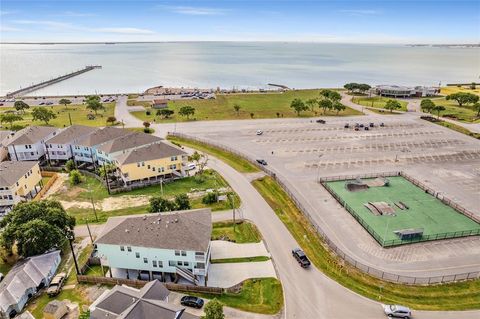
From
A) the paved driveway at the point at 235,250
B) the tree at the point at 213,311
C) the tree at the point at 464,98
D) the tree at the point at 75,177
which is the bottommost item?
the paved driveway at the point at 235,250

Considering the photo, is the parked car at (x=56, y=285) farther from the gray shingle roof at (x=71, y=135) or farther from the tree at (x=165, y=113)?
the tree at (x=165, y=113)

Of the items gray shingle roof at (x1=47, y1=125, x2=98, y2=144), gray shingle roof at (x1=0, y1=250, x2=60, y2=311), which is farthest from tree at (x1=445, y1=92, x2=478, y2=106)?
gray shingle roof at (x1=0, y1=250, x2=60, y2=311)

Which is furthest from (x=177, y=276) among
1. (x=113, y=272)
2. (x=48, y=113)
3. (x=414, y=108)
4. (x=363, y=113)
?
(x=414, y=108)

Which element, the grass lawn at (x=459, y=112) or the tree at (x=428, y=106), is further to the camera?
the tree at (x=428, y=106)

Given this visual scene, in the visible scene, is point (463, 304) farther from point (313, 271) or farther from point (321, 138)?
point (321, 138)

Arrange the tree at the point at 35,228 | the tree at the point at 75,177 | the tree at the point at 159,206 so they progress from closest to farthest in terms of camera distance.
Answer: the tree at the point at 35,228 < the tree at the point at 159,206 < the tree at the point at 75,177

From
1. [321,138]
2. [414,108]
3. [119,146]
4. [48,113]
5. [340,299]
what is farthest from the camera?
[414,108]

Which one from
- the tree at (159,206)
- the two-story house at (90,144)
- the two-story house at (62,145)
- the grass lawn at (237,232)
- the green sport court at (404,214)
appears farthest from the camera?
the two-story house at (62,145)

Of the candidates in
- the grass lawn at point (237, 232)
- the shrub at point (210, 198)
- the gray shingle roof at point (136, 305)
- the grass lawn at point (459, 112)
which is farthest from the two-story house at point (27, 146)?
the grass lawn at point (459, 112)
